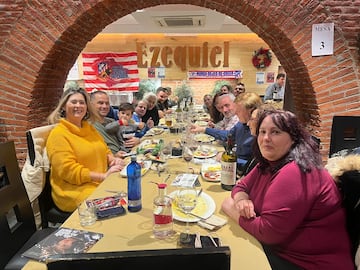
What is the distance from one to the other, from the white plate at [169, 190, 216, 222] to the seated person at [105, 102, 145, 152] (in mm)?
1831

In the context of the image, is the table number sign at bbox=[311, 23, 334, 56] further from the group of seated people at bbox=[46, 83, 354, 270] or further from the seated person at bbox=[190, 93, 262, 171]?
the group of seated people at bbox=[46, 83, 354, 270]

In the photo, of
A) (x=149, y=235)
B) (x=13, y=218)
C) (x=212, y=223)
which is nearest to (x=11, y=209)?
(x=13, y=218)

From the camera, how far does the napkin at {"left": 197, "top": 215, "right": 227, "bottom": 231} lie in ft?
4.17

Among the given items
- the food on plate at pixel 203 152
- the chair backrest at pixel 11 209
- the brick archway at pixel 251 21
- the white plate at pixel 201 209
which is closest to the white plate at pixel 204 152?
the food on plate at pixel 203 152

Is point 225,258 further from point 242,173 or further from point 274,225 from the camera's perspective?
→ point 242,173

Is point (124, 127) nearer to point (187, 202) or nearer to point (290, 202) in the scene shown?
point (187, 202)

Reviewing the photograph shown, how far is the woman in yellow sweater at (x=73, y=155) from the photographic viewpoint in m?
→ 1.98

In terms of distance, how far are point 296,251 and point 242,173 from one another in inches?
40.8

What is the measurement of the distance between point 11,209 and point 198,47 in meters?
6.99

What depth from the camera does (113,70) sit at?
318 inches

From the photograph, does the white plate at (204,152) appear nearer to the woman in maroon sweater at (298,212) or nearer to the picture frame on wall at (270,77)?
the woman in maroon sweater at (298,212)

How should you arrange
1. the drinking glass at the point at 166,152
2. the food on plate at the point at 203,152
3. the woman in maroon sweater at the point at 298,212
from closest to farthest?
the woman in maroon sweater at the point at 298,212 → the drinking glass at the point at 166,152 → the food on plate at the point at 203,152

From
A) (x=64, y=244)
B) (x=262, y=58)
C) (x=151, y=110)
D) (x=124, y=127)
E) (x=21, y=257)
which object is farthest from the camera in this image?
(x=262, y=58)

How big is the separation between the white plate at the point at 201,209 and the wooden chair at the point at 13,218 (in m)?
0.80
